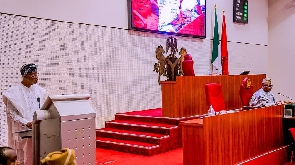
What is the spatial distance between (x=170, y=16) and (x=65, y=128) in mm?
6668

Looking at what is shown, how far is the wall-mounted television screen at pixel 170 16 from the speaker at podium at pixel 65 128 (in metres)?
5.55

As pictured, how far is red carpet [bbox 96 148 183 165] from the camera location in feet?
16.0

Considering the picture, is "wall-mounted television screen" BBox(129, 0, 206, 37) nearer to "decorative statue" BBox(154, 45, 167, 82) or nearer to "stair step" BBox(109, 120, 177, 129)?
"decorative statue" BBox(154, 45, 167, 82)

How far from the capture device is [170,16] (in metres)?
8.20

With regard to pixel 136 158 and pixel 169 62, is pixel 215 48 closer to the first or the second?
pixel 169 62

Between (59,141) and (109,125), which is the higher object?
(59,141)

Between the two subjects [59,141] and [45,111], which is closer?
[59,141]

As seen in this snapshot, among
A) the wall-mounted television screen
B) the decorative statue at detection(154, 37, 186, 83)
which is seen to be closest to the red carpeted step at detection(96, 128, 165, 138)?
the decorative statue at detection(154, 37, 186, 83)

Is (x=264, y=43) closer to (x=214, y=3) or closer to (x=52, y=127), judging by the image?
(x=214, y=3)

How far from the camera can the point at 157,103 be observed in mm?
8039

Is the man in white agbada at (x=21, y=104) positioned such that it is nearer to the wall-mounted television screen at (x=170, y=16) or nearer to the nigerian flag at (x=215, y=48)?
the wall-mounted television screen at (x=170, y=16)

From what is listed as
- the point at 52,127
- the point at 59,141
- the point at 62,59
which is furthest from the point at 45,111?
the point at 62,59

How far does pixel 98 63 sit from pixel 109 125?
1162 millimetres

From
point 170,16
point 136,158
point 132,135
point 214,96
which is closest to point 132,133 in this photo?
point 132,135
